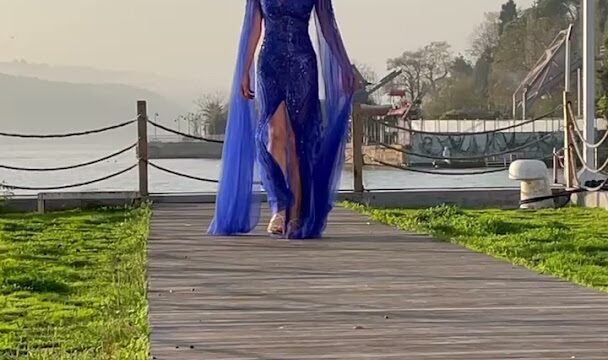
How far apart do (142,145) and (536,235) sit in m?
4.95

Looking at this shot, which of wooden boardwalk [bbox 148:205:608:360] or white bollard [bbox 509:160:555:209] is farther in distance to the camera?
white bollard [bbox 509:160:555:209]

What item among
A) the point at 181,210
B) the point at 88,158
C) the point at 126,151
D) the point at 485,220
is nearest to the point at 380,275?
the point at 485,220

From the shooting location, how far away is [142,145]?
11555 mm

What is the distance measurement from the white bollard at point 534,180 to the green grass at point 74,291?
14.3ft

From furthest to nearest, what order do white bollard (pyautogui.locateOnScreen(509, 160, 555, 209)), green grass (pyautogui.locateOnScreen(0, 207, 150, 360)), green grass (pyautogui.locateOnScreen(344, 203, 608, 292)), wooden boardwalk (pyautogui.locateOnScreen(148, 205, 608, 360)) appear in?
white bollard (pyautogui.locateOnScreen(509, 160, 555, 209)) → green grass (pyautogui.locateOnScreen(344, 203, 608, 292)) → green grass (pyautogui.locateOnScreen(0, 207, 150, 360)) → wooden boardwalk (pyautogui.locateOnScreen(148, 205, 608, 360))

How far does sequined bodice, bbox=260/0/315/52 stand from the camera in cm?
770

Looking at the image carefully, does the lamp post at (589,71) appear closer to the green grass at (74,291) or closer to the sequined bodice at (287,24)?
the green grass at (74,291)

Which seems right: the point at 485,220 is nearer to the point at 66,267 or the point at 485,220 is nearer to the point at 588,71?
the point at 66,267

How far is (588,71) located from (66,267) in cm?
912

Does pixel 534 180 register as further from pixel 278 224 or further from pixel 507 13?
pixel 507 13

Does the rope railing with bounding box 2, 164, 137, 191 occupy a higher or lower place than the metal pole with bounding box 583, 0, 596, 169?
lower

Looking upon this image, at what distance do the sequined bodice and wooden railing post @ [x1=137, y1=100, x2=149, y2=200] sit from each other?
400 centimetres

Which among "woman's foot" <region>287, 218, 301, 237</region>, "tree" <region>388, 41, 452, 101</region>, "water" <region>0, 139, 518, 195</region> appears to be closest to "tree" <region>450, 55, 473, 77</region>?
"tree" <region>388, 41, 452, 101</region>

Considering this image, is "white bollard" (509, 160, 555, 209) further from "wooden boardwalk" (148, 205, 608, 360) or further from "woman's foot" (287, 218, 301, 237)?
"wooden boardwalk" (148, 205, 608, 360)
